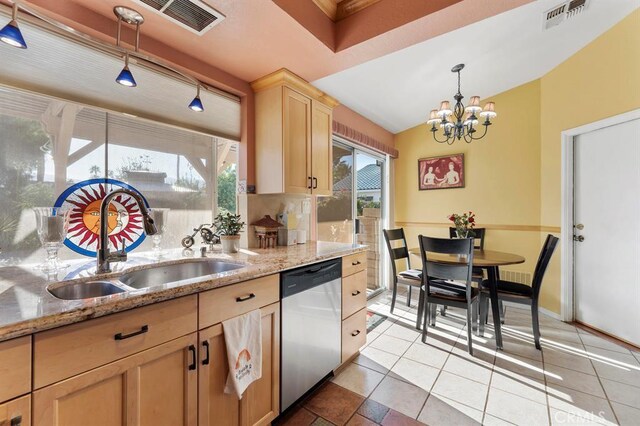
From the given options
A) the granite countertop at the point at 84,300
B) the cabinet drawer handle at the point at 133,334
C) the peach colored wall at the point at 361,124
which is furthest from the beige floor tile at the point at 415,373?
the peach colored wall at the point at 361,124

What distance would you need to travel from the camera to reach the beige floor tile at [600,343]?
2418 millimetres

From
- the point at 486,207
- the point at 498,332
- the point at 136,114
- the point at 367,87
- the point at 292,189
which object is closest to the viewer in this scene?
the point at 136,114

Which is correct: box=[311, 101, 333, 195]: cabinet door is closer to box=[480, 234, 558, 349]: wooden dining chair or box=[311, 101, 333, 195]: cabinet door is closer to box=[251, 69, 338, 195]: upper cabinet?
box=[251, 69, 338, 195]: upper cabinet

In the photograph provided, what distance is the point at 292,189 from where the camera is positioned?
2.19 m

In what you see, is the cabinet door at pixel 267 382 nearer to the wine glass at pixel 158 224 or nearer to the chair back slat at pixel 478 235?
the wine glass at pixel 158 224

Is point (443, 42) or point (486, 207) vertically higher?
point (443, 42)

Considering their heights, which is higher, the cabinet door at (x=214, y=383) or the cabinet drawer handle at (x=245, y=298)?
the cabinet drawer handle at (x=245, y=298)

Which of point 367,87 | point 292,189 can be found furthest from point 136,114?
point 367,87

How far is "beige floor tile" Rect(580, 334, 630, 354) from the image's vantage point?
2418 millimetres

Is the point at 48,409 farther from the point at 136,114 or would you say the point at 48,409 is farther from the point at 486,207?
the point at 486,207

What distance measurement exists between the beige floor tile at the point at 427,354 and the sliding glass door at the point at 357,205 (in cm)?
138

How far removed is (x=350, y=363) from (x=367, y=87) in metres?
2.60

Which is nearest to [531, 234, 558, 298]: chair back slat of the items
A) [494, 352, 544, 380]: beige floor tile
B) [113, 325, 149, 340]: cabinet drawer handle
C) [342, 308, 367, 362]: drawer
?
[494, 352, 544, 380]: beige floor tile

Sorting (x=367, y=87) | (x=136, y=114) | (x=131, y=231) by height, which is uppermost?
(x=367, y=87)
